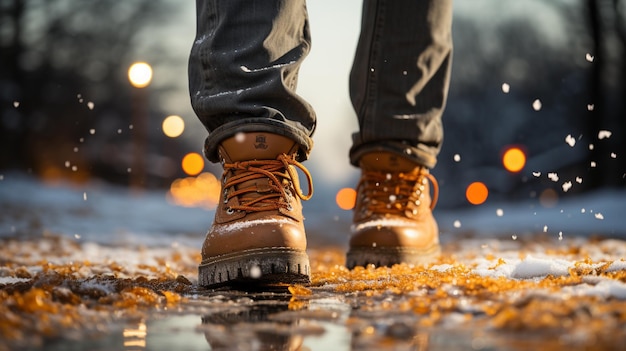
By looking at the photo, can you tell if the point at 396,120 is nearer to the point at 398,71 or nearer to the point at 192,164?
the point at 398,71

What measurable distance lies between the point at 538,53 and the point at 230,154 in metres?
24.9

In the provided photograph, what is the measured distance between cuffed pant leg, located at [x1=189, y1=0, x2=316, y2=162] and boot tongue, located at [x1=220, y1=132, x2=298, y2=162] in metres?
0.02

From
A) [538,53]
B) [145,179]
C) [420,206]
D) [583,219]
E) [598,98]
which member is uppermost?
Answer: [538,53]

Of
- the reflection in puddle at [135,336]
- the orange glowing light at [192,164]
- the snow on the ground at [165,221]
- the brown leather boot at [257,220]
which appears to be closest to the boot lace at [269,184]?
the brown leather boot at [257,220]

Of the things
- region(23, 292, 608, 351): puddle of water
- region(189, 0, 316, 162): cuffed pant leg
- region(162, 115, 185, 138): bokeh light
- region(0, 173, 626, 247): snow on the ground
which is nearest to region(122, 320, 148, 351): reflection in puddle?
region(23, 292, 608, 351): puddle of water

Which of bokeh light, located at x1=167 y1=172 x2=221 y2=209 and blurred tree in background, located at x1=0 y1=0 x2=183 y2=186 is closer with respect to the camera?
blurred tree in background, located at x1=0 y1=0 x2=183 y2=186

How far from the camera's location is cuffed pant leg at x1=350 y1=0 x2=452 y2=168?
325 centimetres

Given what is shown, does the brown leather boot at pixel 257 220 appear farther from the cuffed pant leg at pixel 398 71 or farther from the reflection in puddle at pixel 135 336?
the cuffed pant leg at pixel 398 71

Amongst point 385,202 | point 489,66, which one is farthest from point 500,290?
point 489,66

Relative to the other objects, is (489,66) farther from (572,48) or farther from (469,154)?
(572,48)

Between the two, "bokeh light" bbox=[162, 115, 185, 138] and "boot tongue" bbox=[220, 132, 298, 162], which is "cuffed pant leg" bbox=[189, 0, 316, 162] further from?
"bokeh light" bbox=[162, 115, 185, 138]

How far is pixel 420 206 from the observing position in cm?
338

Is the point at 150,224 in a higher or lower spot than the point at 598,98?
lower

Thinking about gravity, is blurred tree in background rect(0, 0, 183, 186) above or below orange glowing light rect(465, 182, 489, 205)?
above
